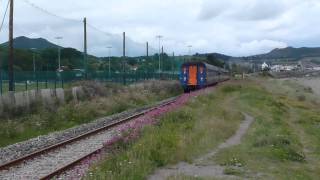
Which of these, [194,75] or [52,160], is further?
[194,75]

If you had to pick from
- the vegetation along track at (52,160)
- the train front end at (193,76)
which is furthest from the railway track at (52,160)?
the train front end at (193,76)

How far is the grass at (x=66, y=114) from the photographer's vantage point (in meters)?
22.1

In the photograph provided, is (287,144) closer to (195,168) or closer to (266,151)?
(266,151)

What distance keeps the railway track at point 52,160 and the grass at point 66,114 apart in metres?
3.24

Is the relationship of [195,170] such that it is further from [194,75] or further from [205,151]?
[194,75]

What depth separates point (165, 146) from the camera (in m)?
14.0

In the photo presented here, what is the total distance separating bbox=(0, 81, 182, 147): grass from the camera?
22120mm

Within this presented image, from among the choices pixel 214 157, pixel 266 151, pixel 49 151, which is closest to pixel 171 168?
pixel 214 157

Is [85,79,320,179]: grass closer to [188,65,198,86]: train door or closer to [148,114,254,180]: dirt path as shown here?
[148,114,254,180]: dirt path

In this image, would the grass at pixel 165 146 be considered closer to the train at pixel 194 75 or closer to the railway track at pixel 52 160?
the railway track at pixel 52 160

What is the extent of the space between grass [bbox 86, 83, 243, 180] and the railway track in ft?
5.32

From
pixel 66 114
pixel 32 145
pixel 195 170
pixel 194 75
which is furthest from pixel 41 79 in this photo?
pixel 195 170

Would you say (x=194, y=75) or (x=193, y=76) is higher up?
(x=194, y=75)

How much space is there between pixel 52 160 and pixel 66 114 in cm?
1356
